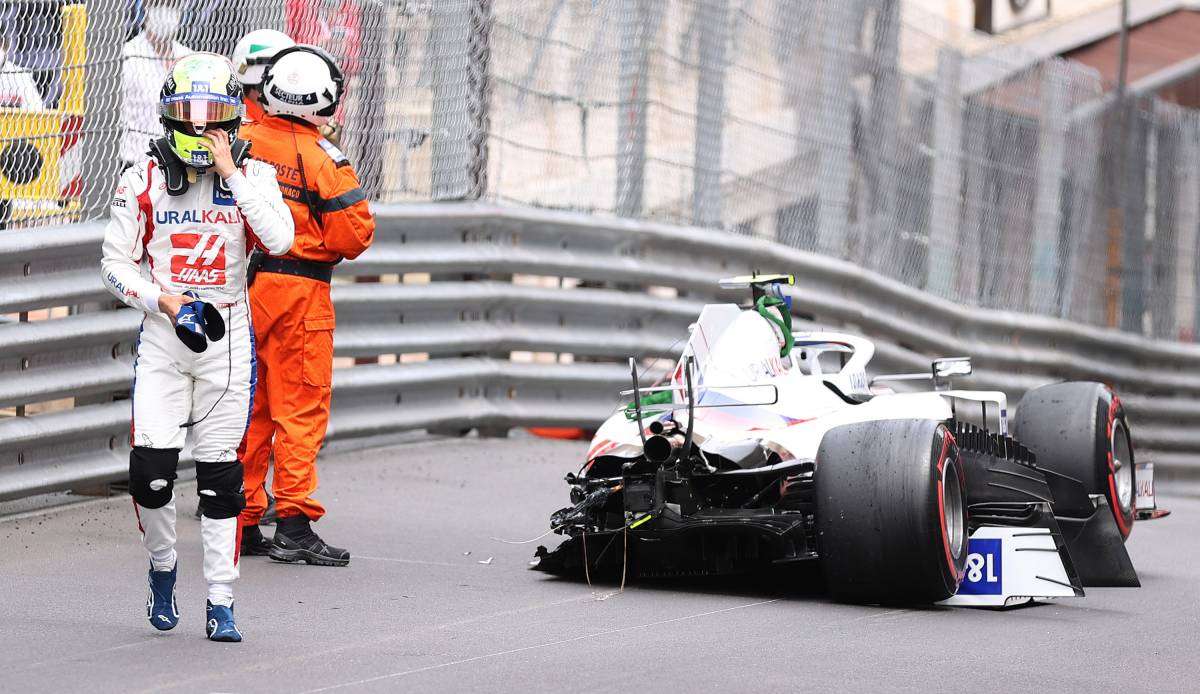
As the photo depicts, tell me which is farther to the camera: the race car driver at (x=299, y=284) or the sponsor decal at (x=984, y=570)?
the race car driver at (x=299, y=284)

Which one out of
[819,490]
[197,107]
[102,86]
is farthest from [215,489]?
[102,86]

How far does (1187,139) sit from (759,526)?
13449 millimetres

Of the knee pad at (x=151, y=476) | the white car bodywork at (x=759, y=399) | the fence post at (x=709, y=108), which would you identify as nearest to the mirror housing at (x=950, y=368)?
the white car bodywork at (x=759, y=399)

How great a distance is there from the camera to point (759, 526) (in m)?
6.60

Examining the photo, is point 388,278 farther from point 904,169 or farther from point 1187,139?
point 1187,139

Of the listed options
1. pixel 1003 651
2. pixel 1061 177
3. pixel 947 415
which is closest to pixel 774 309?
pixel 947 415

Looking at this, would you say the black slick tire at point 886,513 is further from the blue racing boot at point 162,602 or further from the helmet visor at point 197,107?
the helmet visor at point 197,107

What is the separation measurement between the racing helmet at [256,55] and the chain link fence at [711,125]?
92cm

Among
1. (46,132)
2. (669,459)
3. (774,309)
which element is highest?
(46,132)

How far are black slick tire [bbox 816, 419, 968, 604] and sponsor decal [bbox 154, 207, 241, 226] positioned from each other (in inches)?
91.1

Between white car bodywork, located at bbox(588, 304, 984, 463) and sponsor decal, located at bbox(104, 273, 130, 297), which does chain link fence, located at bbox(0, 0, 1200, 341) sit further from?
white car bodywork, located at bbox(588, 304, 984, 463)

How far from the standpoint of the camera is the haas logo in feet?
18.7

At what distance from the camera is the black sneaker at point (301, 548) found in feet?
23.7

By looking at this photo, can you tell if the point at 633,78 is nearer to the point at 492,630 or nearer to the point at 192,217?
the point at 192,217
